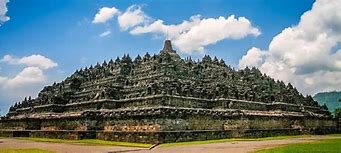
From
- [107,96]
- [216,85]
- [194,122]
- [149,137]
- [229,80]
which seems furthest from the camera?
[229,80]

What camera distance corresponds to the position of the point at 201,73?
45.7 metres

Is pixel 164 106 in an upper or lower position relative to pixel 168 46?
lower

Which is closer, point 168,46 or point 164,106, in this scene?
point 164,106

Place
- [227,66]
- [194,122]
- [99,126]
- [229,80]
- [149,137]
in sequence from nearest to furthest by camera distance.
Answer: [149,137], [194,122], [99,126], [229,80], [227,66]

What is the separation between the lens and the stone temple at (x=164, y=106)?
29.4 metres

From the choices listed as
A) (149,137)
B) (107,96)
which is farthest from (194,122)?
(107,96)

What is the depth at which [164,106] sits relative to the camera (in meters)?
29.8

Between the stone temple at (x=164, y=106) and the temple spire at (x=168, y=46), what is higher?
the temple spire at (x=168, y=46)

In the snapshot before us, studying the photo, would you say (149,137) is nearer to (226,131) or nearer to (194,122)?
(194,122)

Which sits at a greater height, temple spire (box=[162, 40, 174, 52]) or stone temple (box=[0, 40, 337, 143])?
temple spire (box=[162, 40, 174, 52])

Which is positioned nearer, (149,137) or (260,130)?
(149,137)

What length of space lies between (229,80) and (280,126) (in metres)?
8.62

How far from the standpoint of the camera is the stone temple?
2936 cm

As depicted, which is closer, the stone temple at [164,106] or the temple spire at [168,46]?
the stone temple at [164,106]
